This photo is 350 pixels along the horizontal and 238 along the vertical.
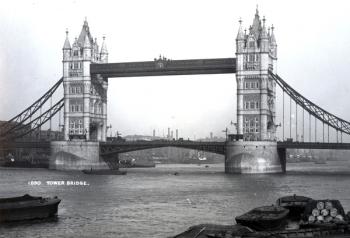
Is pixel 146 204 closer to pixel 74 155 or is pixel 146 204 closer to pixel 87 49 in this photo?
pixel 74 155

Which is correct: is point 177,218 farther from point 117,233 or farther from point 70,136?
point 70,136

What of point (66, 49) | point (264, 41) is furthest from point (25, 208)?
point (66, 49)

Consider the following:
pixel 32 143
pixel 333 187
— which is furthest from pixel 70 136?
pixel 333 187

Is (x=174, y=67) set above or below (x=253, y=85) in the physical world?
above

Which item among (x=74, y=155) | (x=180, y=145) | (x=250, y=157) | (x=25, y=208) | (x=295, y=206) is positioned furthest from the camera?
(x=74, y=155)

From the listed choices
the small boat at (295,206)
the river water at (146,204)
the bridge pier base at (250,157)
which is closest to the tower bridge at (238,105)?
the bridge pier base at (250,157)

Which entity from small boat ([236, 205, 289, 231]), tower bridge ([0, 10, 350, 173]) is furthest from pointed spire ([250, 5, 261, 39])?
small boat ([236, 205, 289, 231])
